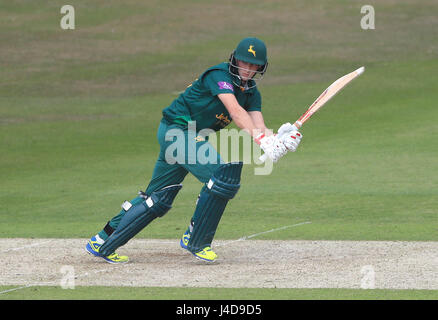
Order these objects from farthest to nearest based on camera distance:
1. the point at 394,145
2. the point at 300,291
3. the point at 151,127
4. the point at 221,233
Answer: the point at 151,127 < the point at 394,145 < the point at 221,233 < the point at 300,291

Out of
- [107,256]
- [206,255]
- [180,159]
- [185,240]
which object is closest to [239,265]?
[206,255]

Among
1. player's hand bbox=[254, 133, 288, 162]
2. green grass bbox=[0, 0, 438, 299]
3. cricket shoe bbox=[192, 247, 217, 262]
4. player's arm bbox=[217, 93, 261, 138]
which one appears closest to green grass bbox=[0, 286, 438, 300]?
green grass bbox=[0, 0, 438, 299]

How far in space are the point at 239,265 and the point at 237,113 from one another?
1.29 metres

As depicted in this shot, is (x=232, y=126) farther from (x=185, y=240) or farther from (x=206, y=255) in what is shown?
(x=206, y=255)

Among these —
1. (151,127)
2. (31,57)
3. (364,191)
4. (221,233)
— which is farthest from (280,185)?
(31,57)

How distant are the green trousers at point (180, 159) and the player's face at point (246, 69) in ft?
2.03

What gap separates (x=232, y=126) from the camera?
1822cm

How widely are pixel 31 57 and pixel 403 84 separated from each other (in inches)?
441

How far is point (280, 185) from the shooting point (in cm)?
1244

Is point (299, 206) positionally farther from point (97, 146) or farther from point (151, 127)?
point (151, 127)

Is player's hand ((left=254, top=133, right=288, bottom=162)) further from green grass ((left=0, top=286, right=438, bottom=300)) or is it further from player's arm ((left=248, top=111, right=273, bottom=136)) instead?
green grass ((left=0, top=286, right=438, bottom=300))

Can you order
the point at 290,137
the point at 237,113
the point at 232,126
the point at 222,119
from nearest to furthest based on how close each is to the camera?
the point at 290,137 < the point at 237,113 < the point at 222,119 < the point at 232,126

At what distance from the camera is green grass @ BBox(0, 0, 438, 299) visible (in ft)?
33.0

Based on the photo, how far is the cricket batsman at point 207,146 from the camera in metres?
6.86
